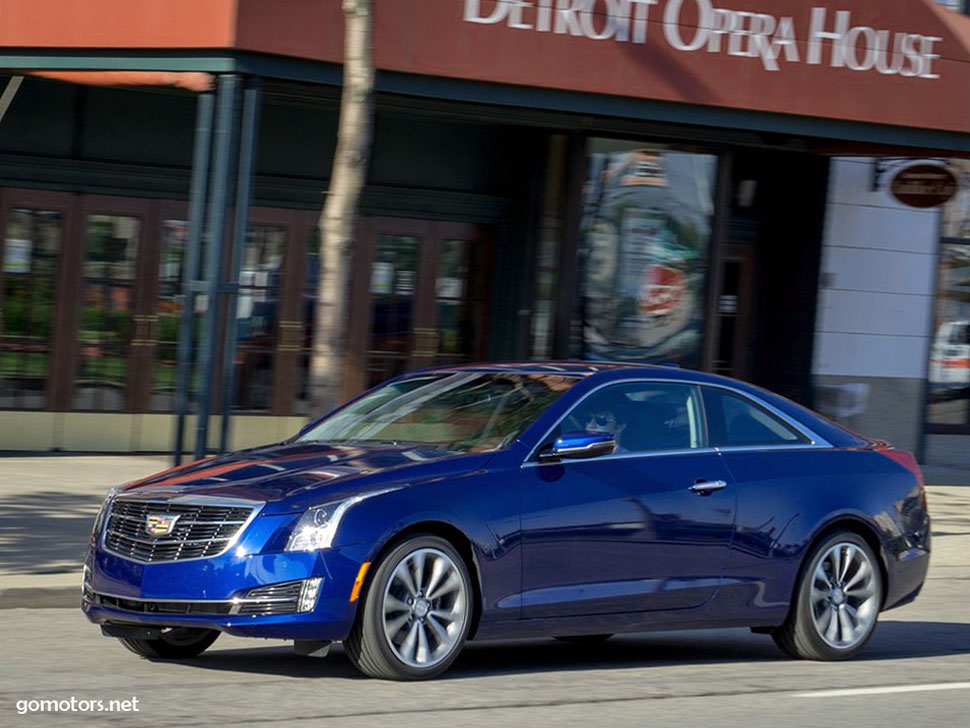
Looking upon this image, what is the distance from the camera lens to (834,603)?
28.2 feet

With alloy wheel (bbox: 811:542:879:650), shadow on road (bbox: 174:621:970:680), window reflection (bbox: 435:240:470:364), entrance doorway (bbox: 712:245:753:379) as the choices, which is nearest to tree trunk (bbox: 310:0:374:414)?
shadow on road (bbox: 174:621:970:680)

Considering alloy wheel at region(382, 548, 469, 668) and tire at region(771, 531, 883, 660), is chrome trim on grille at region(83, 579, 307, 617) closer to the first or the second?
alloy wheel at region(382, 548, 469, 668)

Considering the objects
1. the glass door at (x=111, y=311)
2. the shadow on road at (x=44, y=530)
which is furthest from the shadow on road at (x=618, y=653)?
the glass door at (x=111, y=311)

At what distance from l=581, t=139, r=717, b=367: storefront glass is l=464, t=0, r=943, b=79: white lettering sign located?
229cm

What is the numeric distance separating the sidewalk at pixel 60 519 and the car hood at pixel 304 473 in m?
2.47

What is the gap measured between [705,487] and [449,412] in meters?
1.31

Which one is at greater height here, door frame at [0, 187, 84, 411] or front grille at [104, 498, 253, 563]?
door frame at [0, 187, 84, 411]

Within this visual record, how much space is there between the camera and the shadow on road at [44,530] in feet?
34.1

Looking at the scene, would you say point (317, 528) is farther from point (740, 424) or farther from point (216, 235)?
point (216, 235)

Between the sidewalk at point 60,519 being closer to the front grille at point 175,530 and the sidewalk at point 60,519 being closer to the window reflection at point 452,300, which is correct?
the front grille at point 175,530

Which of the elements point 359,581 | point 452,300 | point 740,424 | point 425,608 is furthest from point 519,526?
point 452,300

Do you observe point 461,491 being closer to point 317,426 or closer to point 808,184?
point 317,426

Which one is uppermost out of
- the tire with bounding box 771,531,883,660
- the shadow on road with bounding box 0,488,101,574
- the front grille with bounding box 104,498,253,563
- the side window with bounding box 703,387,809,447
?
the side window with bounding box 703,387,809,447

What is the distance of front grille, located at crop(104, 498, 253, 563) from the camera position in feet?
22.5
